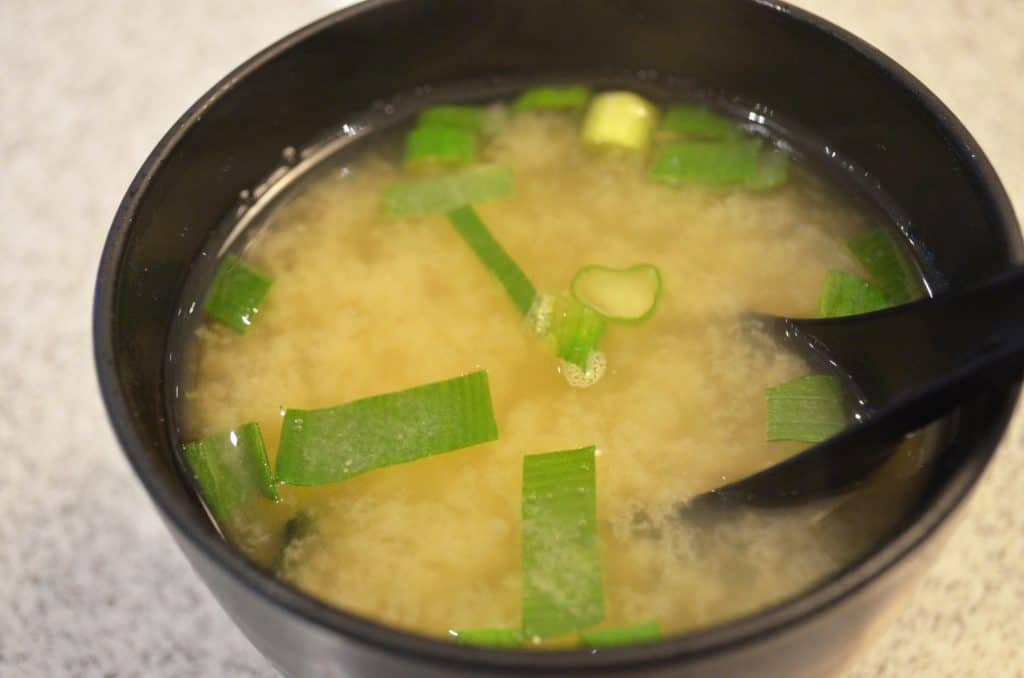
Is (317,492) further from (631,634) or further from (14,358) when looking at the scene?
(14,358)

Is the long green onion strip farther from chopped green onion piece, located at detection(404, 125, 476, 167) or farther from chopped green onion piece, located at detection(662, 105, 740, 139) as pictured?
chopped green onion piece, located at detection(404, 125, 476, 167)

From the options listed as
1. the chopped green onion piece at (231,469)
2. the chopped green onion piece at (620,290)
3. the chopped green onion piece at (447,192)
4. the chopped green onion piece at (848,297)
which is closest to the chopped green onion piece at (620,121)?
the chopped green onion piece at (447,192)

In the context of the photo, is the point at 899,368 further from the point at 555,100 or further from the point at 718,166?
the point at 555,100

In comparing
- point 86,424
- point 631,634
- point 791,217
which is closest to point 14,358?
point 86,424

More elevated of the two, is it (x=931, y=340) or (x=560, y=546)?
(x=931, y=340)

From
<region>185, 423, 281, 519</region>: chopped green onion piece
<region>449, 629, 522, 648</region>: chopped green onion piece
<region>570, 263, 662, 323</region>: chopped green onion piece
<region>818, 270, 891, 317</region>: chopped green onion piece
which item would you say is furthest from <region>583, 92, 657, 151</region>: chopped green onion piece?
<region>449, 629, 522, 648</region>: chopped green onion piece

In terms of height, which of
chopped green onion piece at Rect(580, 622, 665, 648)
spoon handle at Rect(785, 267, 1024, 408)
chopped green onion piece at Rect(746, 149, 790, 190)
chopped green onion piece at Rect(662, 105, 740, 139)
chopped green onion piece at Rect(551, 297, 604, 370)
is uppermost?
chopped green onion piece at Rect(662, 105, 740, 139)

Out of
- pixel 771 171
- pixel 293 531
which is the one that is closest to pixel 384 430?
pixel 293 531
